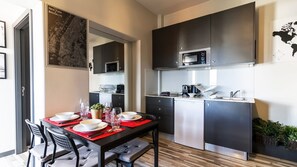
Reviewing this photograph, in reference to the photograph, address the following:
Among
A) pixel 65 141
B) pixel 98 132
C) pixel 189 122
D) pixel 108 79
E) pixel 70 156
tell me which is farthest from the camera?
pixel 108 79

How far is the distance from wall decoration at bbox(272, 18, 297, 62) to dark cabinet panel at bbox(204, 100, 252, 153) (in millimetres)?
1018

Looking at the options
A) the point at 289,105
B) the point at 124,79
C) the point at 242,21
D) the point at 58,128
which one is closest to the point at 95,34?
the point at 124,79

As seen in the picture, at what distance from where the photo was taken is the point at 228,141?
2389 millimetres

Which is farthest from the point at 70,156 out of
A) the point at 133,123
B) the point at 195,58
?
the point at 195,58

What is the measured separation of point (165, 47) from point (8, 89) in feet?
9.28

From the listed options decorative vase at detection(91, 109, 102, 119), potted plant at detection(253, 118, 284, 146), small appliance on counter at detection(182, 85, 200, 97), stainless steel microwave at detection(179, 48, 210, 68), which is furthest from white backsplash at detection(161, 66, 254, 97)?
decorative vase at detection(91, 109, 102, 119)

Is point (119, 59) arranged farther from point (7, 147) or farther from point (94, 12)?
point (7, 147)

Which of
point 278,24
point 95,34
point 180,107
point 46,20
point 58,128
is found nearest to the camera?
point 58,128

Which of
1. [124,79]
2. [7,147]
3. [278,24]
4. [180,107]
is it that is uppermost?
[278,24]

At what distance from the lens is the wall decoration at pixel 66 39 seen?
6.09 feet

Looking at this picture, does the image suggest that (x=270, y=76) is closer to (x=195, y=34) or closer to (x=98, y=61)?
(x=195, y=34)

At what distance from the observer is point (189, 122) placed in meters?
2.78

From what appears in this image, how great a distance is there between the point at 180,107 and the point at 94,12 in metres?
2.12

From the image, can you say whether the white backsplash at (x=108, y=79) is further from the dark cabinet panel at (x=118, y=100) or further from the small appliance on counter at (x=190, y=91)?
the small appliance on counter at (x=190, y=91)
